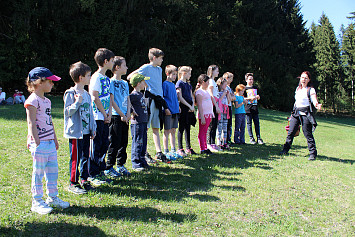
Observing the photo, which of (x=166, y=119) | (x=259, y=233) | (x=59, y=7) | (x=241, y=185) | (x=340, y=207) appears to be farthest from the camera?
(x=59, y=7)

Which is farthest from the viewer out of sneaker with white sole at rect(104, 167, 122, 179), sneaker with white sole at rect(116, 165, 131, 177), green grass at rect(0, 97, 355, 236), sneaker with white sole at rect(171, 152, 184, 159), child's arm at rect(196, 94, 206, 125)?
child's arm at rect(196, 94, 206, 125)

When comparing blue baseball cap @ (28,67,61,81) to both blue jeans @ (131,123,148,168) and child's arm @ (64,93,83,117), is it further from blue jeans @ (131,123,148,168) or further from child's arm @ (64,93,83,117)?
blue jeans @ (131,123,148,168)

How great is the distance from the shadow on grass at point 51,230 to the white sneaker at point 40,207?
251 mm

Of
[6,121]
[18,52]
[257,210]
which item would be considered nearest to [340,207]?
[257,210]

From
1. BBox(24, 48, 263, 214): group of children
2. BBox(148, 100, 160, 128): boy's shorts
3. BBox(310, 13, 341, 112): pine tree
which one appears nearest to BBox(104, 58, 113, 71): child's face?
BBox(24, 48, 263, 214): group of children

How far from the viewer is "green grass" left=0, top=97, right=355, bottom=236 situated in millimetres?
3496

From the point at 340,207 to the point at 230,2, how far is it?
31.9m

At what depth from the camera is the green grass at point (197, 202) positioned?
138 inches

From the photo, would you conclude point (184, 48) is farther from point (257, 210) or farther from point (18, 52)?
point (257, 210)

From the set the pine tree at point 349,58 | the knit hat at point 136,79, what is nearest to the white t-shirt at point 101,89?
the knit hat at point 136,79

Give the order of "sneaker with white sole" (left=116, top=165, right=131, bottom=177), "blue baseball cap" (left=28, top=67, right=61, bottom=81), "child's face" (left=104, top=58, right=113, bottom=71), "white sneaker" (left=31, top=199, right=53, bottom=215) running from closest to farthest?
"white sneaker" (left=31, top=199, right=53, bottom=215) < "blue baseball cap" (left=28, top=67, right=61, bottom=81) < "child's face" (left=104, top=58, right=113, bottom=71) < "sneaker with white sole" (left=116, top=165, right=131, bottom=177)

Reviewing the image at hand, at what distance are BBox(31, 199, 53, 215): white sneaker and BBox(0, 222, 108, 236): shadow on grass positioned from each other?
251 millimetres

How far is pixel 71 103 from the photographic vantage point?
4.20 meters

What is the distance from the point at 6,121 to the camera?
10.6 m
